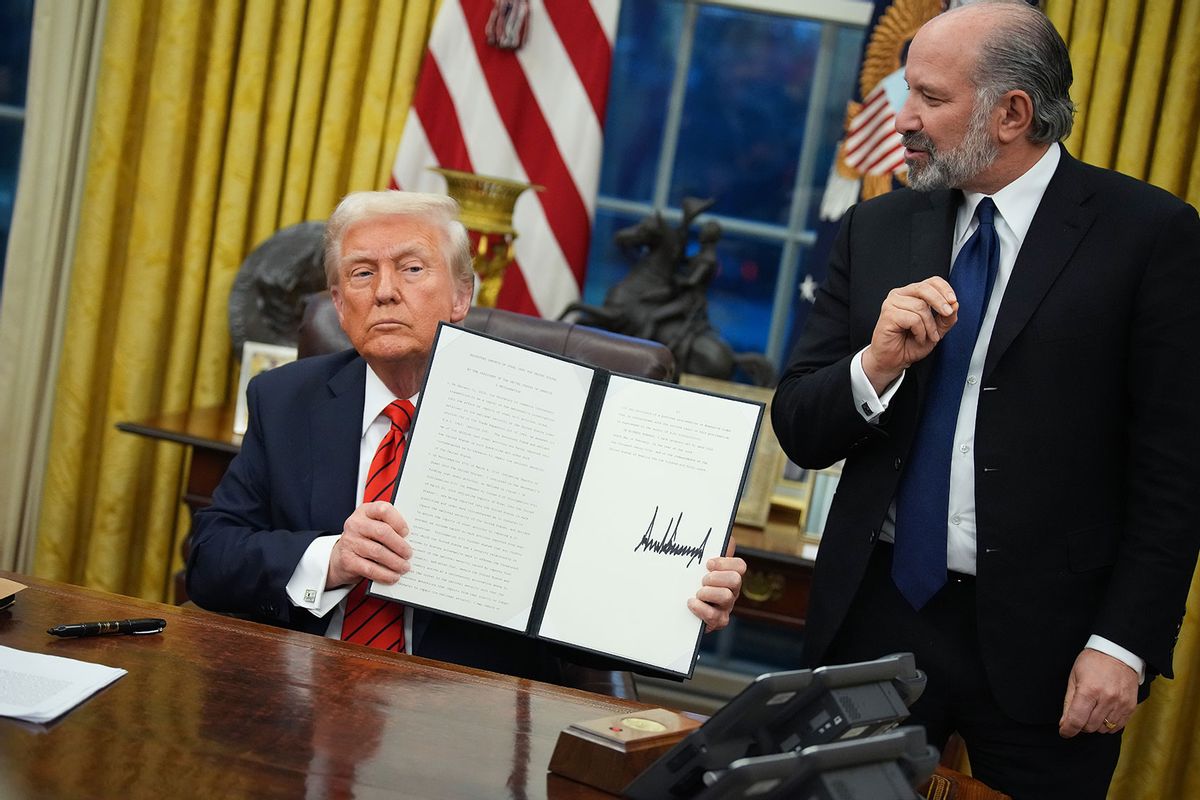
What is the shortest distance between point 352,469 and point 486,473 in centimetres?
34

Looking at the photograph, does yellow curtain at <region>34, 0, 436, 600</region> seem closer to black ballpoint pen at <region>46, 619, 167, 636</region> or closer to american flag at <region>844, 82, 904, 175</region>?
american flag at <region>844, 82, 904, 175</region>

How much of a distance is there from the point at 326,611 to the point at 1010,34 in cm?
138

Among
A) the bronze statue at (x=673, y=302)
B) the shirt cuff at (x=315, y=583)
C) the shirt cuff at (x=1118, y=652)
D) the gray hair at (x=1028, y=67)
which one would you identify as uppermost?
the gray hair at (x=1028, y=67)

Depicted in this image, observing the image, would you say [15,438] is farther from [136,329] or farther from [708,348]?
[708,348]

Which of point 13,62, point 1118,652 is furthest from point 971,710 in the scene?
point 13,62

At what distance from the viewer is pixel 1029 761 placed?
190 cm

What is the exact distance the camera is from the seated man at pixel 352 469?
188cm

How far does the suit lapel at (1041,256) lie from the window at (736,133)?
2.04 m

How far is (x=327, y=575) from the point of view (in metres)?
1.85

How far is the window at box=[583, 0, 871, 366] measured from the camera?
12.8ft

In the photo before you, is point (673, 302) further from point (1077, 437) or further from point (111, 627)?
point (111, 627)

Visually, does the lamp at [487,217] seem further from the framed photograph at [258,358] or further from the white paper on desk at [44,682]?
the white paper on desk at [44,682]

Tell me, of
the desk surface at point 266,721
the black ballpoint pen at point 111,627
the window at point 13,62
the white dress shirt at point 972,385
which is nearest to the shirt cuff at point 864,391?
the white dress shirt at point 972,385
